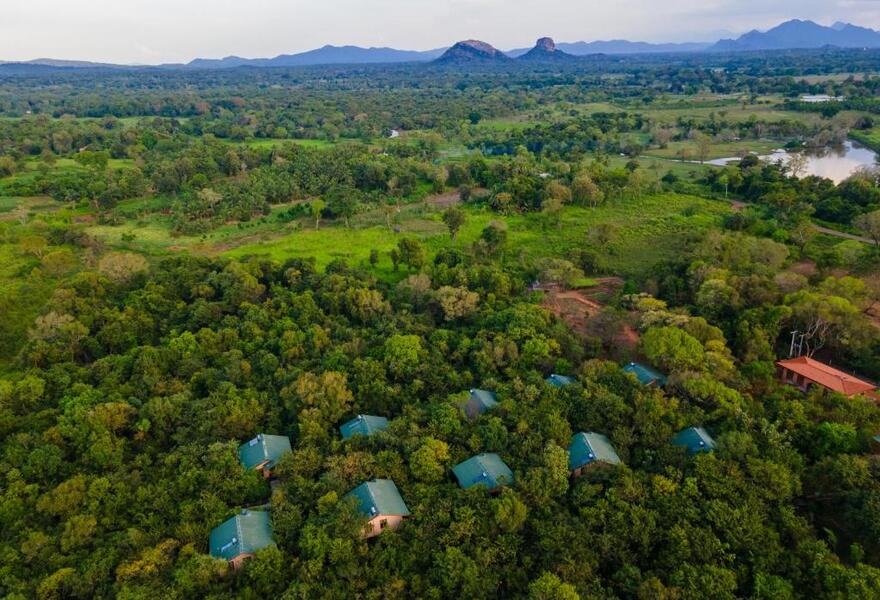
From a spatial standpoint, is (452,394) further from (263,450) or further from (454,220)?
(454,220)

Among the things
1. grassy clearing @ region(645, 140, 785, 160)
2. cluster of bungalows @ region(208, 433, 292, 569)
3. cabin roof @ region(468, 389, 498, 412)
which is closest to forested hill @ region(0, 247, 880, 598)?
cluster of bungalows @ region(208, 433, 292, 569)

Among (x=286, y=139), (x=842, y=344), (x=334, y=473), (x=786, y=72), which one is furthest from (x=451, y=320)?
(x=786, y=72)

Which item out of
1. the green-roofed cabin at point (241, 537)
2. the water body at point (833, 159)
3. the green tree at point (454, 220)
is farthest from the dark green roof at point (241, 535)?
the water body at point (833, 159)

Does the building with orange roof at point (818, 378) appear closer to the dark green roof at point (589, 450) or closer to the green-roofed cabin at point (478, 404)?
the dark green roof at point (589, 450)

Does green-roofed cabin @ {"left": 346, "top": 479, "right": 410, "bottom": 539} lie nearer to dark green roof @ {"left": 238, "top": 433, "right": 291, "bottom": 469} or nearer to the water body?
dark green roof @ {"left": 238, "top": 433, "right": 291, "bottom": 469}

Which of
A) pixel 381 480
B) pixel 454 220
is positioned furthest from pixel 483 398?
pixel 454 220

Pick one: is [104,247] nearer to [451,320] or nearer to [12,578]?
[451,320]

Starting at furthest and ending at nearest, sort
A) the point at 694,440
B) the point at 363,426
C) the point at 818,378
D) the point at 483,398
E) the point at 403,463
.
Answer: the point at 818,378 < the point at 483,398 < the point at 363,426 < the point at 694,440 < the point at 403,463
